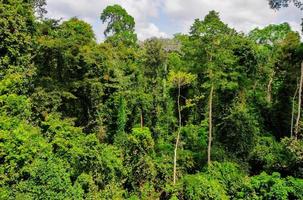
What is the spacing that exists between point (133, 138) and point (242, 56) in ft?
26.2

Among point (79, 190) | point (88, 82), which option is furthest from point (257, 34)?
point (79, 190)

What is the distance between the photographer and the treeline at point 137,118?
16.6 meters

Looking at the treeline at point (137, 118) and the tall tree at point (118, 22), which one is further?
the tall tree at point (118, 22)

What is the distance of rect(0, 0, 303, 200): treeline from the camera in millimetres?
16594

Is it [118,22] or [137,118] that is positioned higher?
[118,22]

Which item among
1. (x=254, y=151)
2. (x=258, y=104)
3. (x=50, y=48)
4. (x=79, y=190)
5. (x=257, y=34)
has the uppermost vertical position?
(x=257, y=34)

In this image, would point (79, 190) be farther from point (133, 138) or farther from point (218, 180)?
point (218, 180)

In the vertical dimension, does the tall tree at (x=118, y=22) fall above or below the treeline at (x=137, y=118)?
above

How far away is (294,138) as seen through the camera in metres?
21.1

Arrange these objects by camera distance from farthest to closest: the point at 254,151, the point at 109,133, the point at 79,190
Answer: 1. the point at 109,133
2. the point at 254,151
3. the point at 79,190

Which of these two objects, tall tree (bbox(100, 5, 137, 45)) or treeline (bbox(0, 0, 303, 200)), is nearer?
treeline (bbox(0, 0, 303, 200))

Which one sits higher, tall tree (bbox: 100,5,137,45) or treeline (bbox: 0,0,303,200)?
tall tree (bbox: 100,5,137,45)

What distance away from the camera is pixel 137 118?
26484 millimetres

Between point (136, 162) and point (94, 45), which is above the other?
point (94, 45)
